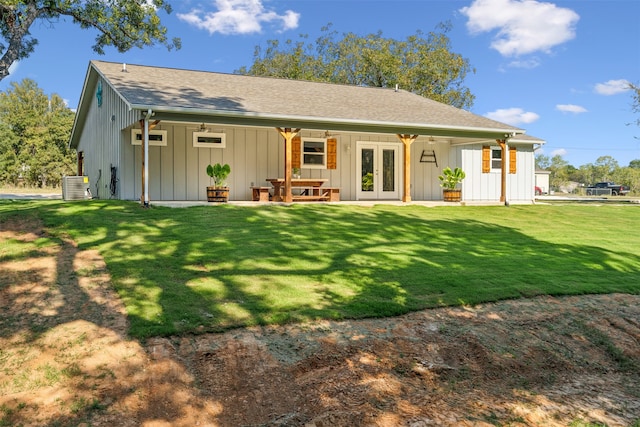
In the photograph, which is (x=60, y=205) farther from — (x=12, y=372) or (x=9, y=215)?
(x=12, y=372)

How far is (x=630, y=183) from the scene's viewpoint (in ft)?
196

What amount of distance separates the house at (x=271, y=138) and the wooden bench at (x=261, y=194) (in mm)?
877

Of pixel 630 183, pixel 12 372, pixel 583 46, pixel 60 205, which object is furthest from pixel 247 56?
pixel 630 183

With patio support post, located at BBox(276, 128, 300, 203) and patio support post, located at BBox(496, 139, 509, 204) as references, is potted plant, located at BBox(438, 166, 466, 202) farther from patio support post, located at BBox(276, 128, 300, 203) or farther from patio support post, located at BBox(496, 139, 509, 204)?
patio support post, located at BBox(276, 128, 300, 203)

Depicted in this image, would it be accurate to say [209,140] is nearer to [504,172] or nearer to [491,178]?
[504,172]

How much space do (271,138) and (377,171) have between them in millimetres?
3937

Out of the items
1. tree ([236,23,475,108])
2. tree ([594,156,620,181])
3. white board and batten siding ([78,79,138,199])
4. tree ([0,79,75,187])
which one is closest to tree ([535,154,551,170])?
tree ([594,156,620,181])

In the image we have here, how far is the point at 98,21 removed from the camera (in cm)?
1445

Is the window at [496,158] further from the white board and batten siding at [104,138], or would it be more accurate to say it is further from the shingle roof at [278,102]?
the white board and batten siding at [104,138]

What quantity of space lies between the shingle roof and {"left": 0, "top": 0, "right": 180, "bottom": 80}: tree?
107 centimetres

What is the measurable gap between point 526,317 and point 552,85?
45138 millimetres

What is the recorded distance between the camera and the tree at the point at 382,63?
36.1 meters

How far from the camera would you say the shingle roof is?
43.6 ft

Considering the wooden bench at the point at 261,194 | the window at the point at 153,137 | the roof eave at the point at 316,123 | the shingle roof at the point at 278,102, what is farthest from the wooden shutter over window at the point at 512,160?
the window at the point at 153,137
